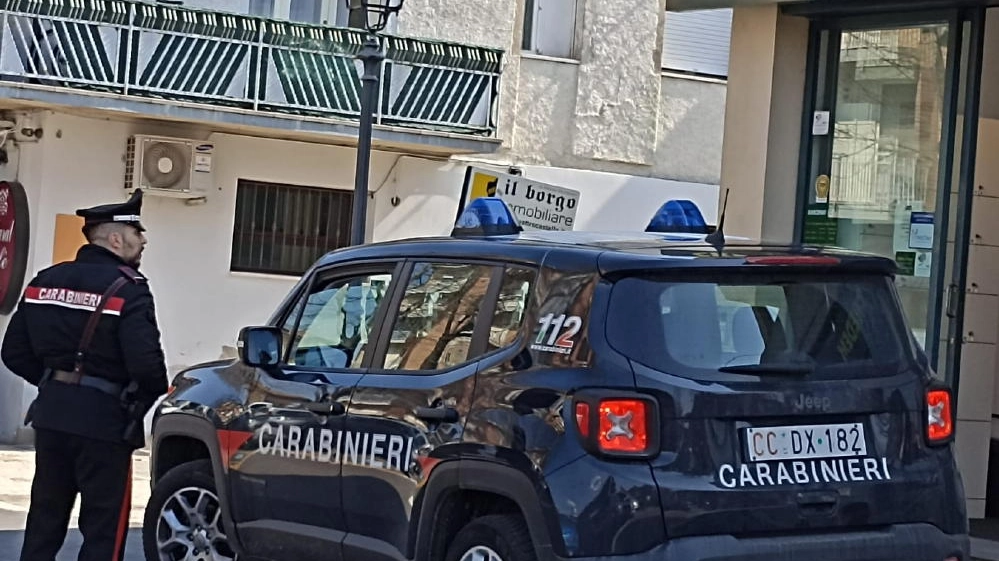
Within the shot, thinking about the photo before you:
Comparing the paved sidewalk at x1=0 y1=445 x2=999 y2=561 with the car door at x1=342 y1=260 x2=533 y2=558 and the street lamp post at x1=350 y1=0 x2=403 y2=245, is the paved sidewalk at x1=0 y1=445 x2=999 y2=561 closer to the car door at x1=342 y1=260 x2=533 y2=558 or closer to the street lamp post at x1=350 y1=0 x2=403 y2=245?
the street lamp post at x1=350 y1=0 x2=403 y2=245

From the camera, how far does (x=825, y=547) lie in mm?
5516

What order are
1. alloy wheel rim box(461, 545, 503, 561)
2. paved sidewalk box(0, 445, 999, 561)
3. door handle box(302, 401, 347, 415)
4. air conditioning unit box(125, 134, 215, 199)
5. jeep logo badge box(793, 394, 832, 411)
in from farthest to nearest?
air conditioning unit box(125, 134, 215, 199)
paved sidewalk box(0, 445, 999, 561)
door handle box(302, 401, 347, 415)
alloy wheel rim box(461, 545, 503, 561)
jeep logo badge box(793, 394, 832, 411)

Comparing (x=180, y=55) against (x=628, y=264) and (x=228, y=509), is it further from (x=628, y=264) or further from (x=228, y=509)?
(x=628, y=264)

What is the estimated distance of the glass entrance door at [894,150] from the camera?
31.6ft

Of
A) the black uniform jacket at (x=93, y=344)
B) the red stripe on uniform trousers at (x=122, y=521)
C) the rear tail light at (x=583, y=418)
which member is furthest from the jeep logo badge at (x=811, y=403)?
the red stripe on uniform trousers at (x=122, y=521)

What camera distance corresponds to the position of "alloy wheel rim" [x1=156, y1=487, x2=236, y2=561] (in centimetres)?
762

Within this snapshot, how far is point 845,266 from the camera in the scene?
19.4ft

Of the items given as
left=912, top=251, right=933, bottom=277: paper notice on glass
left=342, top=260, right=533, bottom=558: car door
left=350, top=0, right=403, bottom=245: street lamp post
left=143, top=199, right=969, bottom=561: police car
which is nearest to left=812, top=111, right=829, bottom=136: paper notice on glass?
left=912, top=251, right=933, bottom=277: paper notice on glass

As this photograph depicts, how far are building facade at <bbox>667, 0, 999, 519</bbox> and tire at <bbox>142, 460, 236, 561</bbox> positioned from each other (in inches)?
171

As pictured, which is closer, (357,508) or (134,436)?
(357,508)

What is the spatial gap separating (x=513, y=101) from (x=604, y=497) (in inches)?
523

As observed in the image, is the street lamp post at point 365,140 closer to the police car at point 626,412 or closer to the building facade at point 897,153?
the building facade at point 897,153

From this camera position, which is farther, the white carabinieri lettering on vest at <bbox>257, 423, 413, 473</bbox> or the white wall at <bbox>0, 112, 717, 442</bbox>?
the white wall at <bbox>0, 112, 717, 442</bbox>

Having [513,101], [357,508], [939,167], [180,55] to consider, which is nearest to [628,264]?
[357,508]
